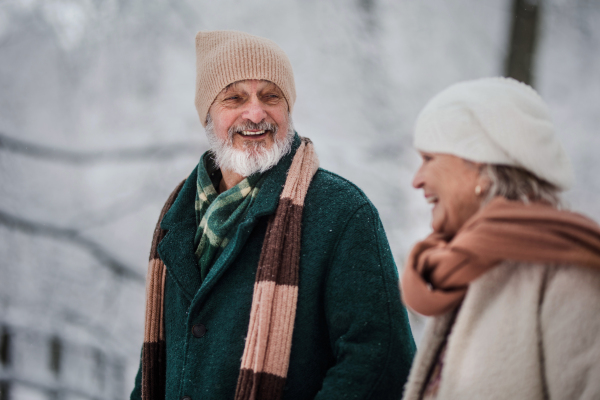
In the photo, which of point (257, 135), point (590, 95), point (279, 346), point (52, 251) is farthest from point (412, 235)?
point (52, 251)

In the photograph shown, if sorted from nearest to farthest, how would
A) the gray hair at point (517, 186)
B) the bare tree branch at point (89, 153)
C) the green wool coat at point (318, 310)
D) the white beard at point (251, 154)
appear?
the gray hair at point (517, 186)
the green wool coat at point (318, 310)
the white beard at point (251, 154)
the bare tree branch at point (89, 153)

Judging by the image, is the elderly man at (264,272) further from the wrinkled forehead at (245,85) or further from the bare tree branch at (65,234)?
the bare tree branch at (65,234)

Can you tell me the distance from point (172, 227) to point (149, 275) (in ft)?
0.70

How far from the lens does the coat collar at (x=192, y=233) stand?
59.3 inches

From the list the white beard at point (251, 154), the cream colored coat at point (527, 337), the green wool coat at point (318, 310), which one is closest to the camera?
the cream colored coat at point (527, 337)

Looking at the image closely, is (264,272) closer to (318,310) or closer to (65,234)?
(318,310)

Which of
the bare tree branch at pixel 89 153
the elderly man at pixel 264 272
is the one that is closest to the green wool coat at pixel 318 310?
the elderly man at pixel 264 272

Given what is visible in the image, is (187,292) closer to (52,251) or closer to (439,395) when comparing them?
(439,395)

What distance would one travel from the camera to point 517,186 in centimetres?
98

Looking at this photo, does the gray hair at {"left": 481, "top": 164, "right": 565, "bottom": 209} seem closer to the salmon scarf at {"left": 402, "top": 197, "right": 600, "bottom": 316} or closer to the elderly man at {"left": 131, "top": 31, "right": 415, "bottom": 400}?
the salmon scarf at {"left": 402, "top": 197, "right": 600, "bottom": 316}

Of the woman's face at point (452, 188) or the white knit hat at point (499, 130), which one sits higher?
the white knit hat at point (499, 130)

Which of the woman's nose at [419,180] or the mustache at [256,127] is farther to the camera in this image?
the mustache at [256,127]

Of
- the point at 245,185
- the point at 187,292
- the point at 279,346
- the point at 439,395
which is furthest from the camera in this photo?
the point at 245,185

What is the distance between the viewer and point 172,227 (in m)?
1.75
